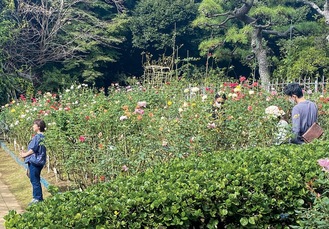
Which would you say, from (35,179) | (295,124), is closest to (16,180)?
(35,179)

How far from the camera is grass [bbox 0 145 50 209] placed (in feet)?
21.1

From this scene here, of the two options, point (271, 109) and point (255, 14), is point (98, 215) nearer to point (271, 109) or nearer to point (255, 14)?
point (271, 109)

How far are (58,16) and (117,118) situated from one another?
11567mm

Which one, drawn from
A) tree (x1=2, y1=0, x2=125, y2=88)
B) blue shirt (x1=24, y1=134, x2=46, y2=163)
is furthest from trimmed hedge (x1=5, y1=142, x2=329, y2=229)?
tree (x1=2, y1=0, x2=125, y2=88)

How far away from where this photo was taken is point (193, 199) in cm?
296

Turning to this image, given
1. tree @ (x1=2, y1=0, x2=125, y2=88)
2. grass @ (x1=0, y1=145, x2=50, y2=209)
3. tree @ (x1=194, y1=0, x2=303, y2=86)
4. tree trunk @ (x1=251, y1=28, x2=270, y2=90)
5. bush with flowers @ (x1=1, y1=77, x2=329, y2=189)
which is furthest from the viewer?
tree trunk @ (x1=251, y1=28, x2=270, y2=90)

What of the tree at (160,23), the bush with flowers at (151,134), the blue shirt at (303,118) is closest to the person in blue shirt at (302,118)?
the blue shirt at (303,118)

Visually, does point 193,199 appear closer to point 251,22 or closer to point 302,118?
point 302,118

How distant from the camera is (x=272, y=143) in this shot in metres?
5.26

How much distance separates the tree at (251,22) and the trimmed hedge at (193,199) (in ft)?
49.2

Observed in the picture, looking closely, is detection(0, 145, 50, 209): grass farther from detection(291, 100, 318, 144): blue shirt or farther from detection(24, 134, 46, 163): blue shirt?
detection(291, 100, 318, 144): blue shirt

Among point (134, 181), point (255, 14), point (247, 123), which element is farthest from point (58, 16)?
point (134, 181)

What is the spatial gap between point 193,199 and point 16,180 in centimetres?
537

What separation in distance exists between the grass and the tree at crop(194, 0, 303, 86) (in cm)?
1121
